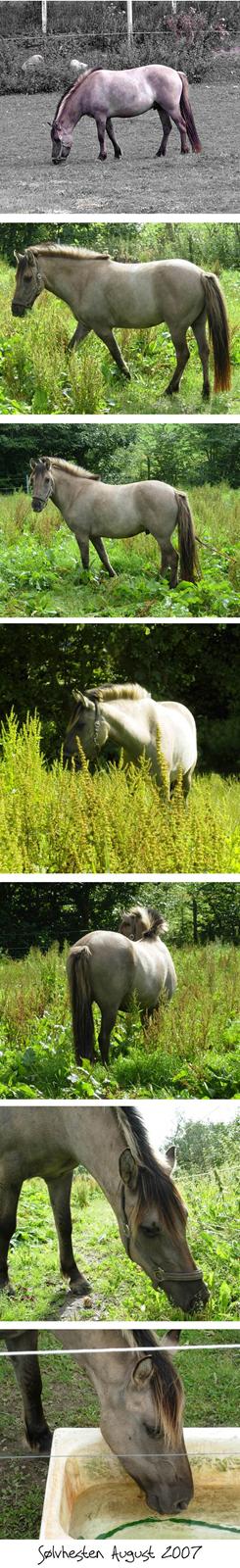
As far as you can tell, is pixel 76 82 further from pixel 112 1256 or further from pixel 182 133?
pixel 112 1256

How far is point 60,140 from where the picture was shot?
6.03 meters

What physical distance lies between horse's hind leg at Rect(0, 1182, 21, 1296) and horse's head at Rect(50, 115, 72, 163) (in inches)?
157

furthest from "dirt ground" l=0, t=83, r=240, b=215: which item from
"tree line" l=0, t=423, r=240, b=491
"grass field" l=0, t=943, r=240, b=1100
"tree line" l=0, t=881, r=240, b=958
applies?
"grass field" l=0, t=943, r=240, b=1100

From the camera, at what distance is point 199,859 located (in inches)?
244

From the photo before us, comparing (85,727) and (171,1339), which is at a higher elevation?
(85,727)

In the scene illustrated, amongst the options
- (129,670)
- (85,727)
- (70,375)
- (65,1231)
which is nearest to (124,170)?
(70,375)

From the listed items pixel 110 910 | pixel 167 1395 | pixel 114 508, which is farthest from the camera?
pixel 110 910

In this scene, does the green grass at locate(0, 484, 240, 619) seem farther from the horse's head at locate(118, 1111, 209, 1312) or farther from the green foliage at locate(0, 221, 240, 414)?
the horse's head at locate(118, 1111, 209, 1312)

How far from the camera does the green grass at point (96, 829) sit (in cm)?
614

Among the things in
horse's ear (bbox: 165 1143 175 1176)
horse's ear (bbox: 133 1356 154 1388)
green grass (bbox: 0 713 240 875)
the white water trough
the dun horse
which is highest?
the dun horse

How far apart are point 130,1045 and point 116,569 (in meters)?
1.90

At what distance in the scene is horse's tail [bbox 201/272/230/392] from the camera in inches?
241

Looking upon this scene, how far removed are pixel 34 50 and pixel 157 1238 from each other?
4.54 metres

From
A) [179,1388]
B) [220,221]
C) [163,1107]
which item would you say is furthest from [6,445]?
[179,1388]
